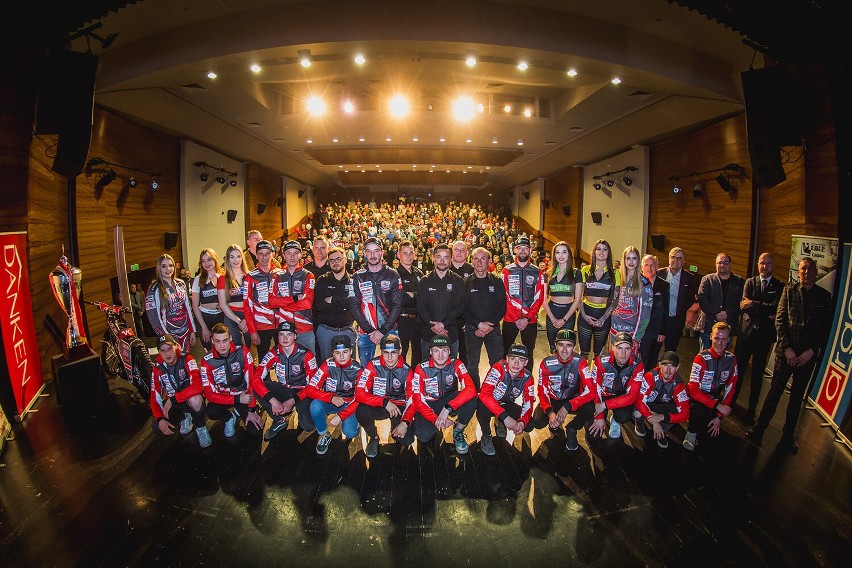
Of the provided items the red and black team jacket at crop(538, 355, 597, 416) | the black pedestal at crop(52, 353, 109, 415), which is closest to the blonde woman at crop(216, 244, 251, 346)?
the black pedestal at crop(52, 353, 109, 415)

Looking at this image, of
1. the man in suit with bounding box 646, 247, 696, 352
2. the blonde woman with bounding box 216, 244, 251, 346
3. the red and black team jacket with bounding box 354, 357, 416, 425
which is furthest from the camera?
the man in suit with bounding box 646, 247, 696, 352

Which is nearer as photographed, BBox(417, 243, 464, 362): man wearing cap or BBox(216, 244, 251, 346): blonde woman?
BBox(417, 243, 464, 362): man wearing cap

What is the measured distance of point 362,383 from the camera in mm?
3832

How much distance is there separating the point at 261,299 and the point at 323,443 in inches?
81.5

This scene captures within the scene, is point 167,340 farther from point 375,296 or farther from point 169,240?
point 169,240

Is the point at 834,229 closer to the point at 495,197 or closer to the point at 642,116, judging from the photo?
the point at 642,116

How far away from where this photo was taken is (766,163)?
474 centimetres

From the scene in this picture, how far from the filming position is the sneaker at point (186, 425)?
13.5ft

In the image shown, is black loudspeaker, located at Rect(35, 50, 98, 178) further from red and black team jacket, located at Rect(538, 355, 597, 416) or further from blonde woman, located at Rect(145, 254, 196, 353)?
red and black team jacket, located at Rect(538, 355, 597, 416)

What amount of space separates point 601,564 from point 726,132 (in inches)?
339

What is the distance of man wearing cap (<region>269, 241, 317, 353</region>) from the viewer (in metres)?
4.77

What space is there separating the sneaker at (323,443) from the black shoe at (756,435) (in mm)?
4699

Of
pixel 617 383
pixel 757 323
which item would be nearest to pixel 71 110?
Result: pixel 617 383

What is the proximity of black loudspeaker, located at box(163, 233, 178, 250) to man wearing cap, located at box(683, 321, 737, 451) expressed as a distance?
1121 cm
